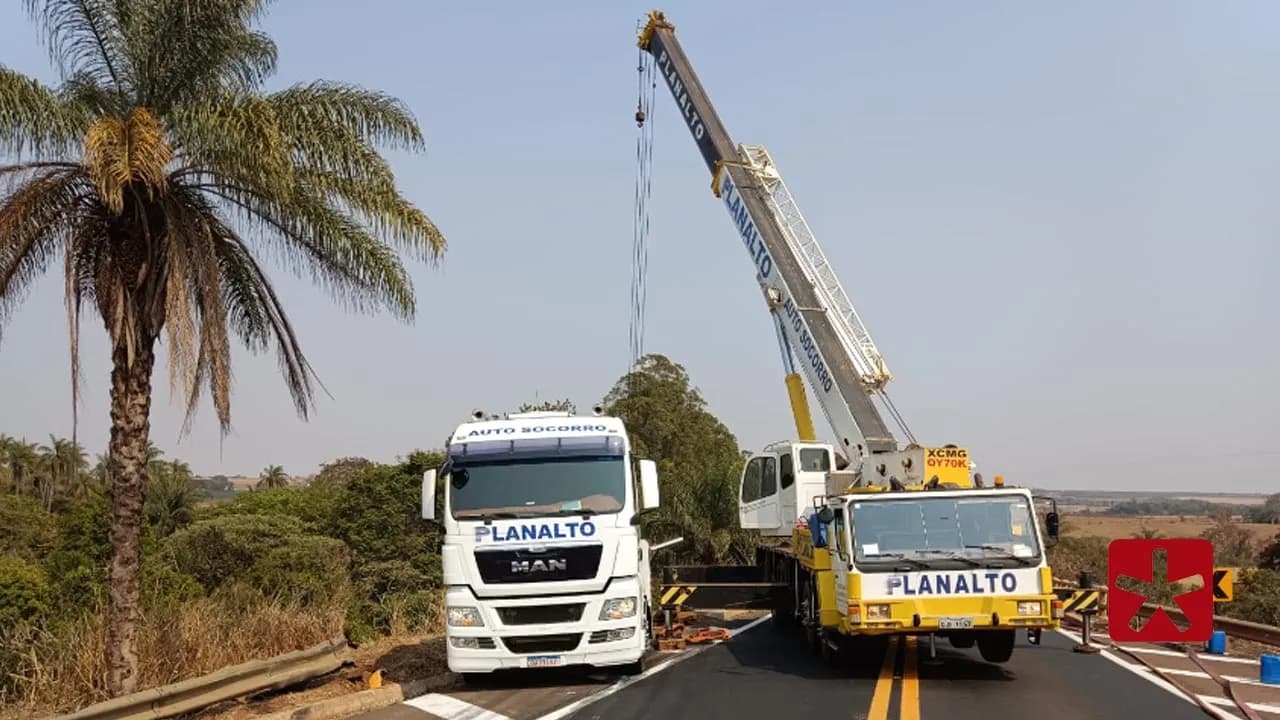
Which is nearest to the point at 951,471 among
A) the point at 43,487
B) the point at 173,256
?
the point at 173,256

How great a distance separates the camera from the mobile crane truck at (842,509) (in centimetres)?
1170

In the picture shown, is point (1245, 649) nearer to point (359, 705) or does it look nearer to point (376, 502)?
point (359, 705)

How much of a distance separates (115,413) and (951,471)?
32.9 ft

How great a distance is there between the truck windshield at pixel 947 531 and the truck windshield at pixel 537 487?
2.82 m

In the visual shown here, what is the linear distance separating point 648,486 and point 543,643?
79.4 inches

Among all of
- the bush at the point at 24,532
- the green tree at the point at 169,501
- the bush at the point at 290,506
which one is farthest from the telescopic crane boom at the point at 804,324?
the bush at the point at 24,532

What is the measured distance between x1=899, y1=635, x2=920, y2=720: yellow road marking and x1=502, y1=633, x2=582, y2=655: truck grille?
3417 mm

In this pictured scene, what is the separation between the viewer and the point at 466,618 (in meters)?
11.5

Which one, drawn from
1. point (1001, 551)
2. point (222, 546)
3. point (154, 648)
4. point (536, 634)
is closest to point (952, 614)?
point (1001, 551)

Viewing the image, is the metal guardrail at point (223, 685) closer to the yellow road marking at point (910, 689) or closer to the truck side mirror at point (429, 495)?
the truck side mirror at point (429, 495)

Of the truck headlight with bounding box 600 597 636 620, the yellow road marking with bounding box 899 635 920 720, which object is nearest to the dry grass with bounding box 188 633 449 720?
the truck headlight with bounding box 600 597 636 620

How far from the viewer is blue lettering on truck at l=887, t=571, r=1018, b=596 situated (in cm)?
1166

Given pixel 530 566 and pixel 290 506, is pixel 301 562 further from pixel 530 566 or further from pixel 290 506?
pixel 290 506

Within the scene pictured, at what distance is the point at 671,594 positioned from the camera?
16.1m
